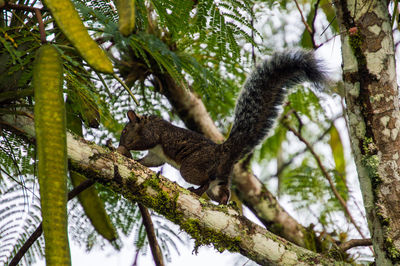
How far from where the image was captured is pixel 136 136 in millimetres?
3641

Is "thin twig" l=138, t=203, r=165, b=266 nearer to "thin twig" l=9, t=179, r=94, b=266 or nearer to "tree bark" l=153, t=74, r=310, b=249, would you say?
"thin twig" l=9, t=179, r=94, b=266

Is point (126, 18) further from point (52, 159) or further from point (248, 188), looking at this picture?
point (248, 188)

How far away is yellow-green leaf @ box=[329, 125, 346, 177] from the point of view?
4574 mm

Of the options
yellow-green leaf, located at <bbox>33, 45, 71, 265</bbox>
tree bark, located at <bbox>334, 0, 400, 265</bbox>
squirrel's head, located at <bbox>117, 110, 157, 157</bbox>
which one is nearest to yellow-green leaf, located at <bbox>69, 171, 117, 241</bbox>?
squirrel's head, located at <bbox>117, 110, 157, 157</bbox>

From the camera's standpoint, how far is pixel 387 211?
201 centimetres

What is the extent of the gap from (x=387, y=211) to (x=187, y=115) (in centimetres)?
235

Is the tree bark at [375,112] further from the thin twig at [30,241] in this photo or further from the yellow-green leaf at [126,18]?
the yellow-green leaf at [126,18]

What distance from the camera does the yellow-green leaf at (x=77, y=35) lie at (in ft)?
3.26

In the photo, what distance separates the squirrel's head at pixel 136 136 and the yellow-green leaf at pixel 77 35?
8.45 ft

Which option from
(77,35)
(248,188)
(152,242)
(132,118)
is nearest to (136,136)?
(132,118)

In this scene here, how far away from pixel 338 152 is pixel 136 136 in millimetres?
2206

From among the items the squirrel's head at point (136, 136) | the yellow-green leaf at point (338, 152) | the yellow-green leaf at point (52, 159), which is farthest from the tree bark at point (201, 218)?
Result: the yellow-green leaf at point (338, 152)

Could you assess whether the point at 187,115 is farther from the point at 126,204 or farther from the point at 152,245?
the point at 152,245

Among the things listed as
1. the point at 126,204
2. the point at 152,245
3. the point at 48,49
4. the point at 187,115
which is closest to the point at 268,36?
the point at 187,115
